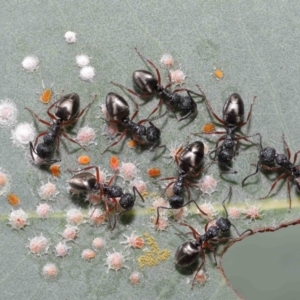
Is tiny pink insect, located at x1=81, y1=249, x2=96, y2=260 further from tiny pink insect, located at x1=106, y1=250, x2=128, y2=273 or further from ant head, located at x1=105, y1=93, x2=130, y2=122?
ant head, located at x1=105, y1=93, x2=130, y2=122

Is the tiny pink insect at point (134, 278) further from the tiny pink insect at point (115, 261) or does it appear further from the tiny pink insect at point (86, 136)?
the tiny pink insect at point (86, 136)

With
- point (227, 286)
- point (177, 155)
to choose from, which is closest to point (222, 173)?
point (177, 155)

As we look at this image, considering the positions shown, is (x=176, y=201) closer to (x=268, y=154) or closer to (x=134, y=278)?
(x=134, y=278)

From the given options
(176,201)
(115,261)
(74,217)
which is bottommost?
(115,261)

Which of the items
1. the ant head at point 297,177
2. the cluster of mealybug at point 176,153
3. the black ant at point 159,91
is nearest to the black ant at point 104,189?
the cluster of mealybug at point 176,153

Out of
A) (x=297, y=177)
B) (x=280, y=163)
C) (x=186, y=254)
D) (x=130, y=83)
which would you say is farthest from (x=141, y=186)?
(x=297, y=177)

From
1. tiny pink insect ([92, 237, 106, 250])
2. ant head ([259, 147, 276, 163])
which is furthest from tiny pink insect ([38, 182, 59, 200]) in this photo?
ant head ([259, 147, 276, 163])

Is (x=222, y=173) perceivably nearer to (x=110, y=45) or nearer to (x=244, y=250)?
(x=244, y=250)
